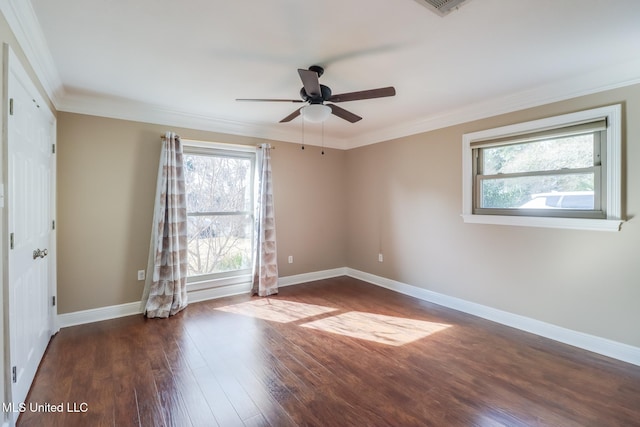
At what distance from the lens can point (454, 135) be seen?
3.68 meters

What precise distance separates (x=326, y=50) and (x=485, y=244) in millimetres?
2725

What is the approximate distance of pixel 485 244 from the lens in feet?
11.2

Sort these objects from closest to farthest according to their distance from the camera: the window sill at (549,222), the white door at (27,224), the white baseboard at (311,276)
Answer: the white door at (27,224), the window sill at (549,222), the white baseboard at (311,276)

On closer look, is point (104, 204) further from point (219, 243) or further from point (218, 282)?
point (218, 282)

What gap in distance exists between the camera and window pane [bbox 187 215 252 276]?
3.99 meters

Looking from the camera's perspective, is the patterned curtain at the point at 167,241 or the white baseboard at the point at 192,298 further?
the patterned curtain at the point at 167,241

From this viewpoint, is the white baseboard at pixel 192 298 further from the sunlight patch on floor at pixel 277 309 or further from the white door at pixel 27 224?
the sunlight patch on floor at pixel 277 309

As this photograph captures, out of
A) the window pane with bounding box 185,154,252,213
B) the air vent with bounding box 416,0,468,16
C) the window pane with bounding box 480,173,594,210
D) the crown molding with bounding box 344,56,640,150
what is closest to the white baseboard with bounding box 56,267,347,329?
the window pane with bounding box 185,154,252,213

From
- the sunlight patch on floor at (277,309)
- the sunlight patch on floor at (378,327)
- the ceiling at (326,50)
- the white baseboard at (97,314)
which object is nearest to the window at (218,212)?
the sunlight patch on floor at (277,309)

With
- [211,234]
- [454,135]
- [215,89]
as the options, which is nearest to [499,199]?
[454,135]

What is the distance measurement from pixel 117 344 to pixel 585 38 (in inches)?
179

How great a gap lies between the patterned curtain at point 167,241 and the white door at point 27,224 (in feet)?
3.04

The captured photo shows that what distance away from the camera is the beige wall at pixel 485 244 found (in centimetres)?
248

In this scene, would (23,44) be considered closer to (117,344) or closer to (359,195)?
(117,344)
